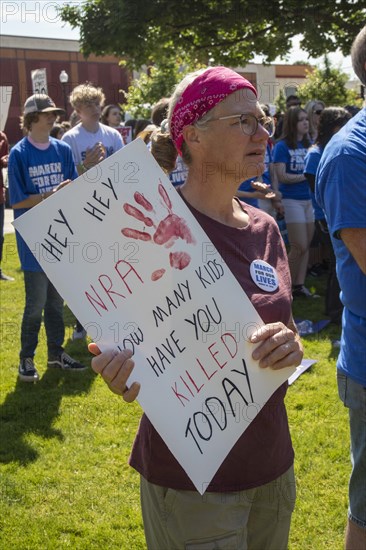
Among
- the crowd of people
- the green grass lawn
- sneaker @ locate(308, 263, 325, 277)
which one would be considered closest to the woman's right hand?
the crowd of people

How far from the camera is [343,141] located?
2.03 metres

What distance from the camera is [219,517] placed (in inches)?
70.1

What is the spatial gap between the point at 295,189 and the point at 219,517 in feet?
19.5

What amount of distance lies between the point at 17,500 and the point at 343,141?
251 cm

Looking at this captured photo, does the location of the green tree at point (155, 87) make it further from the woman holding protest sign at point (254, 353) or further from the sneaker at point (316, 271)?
the woman holding protest sign at point (254, 353)

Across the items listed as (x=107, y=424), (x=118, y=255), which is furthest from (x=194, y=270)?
(x=107, y=424)

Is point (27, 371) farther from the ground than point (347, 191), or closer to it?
closer to it

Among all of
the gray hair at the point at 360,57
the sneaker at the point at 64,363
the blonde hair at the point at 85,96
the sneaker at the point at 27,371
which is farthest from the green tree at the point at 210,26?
the gray hair at the point at 360,57

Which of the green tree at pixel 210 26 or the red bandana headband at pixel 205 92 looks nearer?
the red bandana headband at pixel 205 92

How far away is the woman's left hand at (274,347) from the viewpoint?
69.7 inches

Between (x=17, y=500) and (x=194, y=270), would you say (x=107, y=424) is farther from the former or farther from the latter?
(x=194, y=270)

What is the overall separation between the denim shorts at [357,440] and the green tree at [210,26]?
1097cm

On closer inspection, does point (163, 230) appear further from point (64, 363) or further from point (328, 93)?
point (328, 93)

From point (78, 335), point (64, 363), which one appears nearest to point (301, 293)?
point (78, 335)
